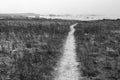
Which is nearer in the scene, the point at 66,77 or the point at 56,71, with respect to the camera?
the point at 66,77

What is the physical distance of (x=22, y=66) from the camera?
23.7 ft

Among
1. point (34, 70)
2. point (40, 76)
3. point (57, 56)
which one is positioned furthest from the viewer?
point (57, 56)

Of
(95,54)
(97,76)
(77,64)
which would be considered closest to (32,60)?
(77,64)

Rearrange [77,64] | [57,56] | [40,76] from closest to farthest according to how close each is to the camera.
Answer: [40,76] < [77,64] < [57,56]

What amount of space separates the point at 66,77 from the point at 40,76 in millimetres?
1232

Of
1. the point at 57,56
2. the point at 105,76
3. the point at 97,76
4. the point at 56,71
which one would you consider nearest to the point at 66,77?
the point at 56,71

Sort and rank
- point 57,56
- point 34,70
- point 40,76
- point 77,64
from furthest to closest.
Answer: point 57,56
point 77,64
point 34,70
point 40,76

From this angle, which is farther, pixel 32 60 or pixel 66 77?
pixel 32 60

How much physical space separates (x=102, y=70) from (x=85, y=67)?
925 millimetres

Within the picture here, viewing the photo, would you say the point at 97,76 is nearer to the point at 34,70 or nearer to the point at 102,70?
the point at 102,70

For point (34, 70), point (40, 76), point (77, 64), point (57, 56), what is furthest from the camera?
point (57, 56)

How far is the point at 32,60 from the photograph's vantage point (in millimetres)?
8344

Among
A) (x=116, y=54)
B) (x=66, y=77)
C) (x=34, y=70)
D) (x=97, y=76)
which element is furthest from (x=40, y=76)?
(x=116, y=54)

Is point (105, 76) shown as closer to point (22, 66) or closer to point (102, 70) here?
point (102, 70)
